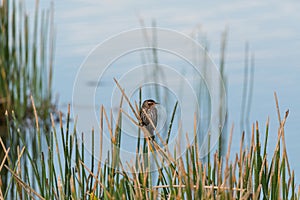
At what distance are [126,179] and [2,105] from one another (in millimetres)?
3950

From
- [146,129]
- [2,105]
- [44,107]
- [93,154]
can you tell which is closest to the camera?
[146,129]

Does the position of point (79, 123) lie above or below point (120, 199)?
above

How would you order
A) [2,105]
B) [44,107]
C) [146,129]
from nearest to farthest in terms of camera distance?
[146,129], [44,107], [2,105]

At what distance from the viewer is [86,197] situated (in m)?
1.76

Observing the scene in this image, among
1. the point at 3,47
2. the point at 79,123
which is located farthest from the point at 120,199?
the point at 3,47

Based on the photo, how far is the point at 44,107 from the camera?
4.71 metres

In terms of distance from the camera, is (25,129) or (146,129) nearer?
(146,129)

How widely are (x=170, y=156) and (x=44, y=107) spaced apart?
3285 mm

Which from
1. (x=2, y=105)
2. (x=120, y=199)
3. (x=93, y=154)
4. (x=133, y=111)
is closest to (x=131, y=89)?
(x=133, y=111)

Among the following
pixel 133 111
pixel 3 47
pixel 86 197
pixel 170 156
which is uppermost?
pixel 3 47

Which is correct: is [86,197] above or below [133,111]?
below

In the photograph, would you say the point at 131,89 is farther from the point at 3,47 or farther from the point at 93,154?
the point at 3,47

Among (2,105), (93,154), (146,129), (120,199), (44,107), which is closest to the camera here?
(120,199)

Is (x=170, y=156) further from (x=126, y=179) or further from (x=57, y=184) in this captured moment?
(x=57, y=184)
